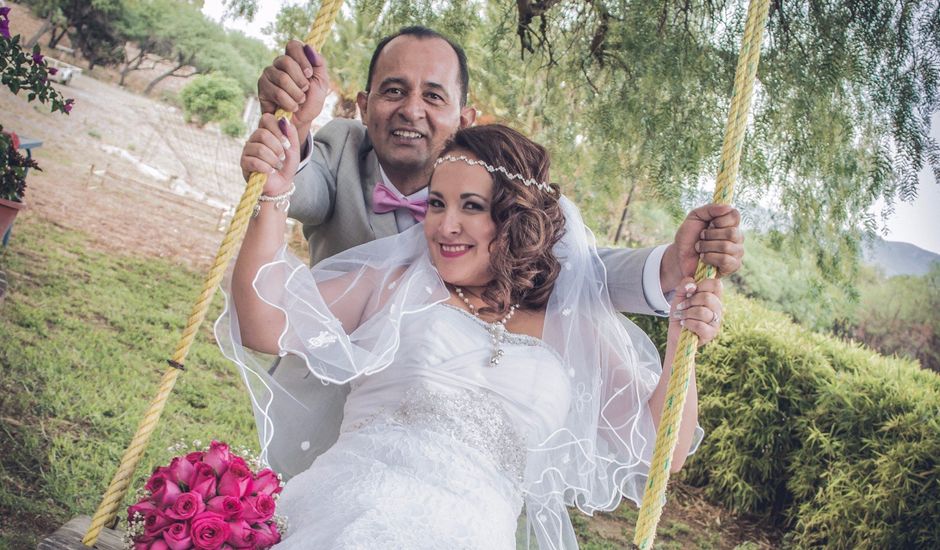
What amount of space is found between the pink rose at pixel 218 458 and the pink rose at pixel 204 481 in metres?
0.01

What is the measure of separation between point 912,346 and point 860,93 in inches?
363

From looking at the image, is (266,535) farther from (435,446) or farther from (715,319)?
(715,319)

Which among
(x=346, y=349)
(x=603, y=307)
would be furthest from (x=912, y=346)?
(x=346, y=349)

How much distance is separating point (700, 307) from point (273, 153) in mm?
1124

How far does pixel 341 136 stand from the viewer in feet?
9.61

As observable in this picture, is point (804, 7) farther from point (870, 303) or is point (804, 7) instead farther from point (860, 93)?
point (870, 303)

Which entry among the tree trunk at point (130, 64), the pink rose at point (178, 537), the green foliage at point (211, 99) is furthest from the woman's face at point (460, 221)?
the tree trunk at point (130, 64)

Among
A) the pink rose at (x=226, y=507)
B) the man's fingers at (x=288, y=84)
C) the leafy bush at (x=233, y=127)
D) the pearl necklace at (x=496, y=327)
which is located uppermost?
the leafy bush at (x=233, y=127)

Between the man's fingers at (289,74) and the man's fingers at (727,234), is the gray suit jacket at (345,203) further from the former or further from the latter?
the man's fingers at (289,74)

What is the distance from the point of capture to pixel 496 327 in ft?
7.45

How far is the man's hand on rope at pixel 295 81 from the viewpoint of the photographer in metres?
1.78

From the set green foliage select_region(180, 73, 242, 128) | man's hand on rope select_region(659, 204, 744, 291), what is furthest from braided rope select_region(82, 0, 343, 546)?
green foliage select_region(180, 73, 242, 128)

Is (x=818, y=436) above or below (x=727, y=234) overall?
below

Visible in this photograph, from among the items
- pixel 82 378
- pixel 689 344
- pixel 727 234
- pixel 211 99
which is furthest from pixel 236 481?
pixel 211 99
